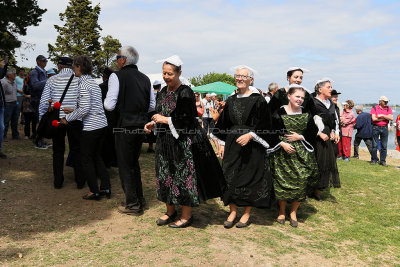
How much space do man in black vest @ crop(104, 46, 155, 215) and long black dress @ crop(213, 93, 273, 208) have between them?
129cm

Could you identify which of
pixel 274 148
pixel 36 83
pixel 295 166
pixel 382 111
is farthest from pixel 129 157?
pixel 382 111

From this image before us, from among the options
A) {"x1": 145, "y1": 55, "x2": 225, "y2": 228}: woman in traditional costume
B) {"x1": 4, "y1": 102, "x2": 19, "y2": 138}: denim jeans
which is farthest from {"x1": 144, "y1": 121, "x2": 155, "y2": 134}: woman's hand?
{"x1": 4, "y1": 102, "x2": 19, "y2": 138}: denim jeans

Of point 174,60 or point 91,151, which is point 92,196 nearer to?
point 91,151

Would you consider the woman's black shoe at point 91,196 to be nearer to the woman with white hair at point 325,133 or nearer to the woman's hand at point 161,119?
the woman's hand at point 161,119

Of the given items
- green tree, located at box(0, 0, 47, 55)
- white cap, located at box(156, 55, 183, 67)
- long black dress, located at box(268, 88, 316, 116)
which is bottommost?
long black dress, located at box(268, 88, 316, 116)

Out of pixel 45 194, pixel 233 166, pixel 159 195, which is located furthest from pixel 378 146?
pixel 45 194

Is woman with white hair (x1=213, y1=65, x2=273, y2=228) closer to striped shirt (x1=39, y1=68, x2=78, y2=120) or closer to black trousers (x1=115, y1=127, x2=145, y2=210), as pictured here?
black trousers (x1=115, y1=127, x2=145, y2=210)

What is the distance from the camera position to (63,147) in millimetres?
5406

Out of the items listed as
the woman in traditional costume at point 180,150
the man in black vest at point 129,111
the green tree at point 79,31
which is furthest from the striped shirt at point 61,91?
the green tree at point 79,31

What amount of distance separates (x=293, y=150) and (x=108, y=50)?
46.5 meters

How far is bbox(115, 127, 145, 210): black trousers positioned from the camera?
4.47 meters

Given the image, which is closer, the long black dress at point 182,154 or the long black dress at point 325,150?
the long black dress at point 182,154

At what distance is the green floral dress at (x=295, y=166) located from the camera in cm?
459

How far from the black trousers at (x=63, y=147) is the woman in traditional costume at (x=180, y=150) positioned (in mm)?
1754
